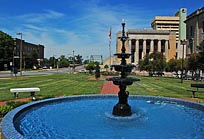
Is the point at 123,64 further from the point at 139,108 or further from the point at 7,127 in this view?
the point at 7,127

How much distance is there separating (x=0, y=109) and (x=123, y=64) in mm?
6461

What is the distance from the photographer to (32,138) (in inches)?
329

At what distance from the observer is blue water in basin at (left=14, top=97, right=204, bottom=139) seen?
9.05m

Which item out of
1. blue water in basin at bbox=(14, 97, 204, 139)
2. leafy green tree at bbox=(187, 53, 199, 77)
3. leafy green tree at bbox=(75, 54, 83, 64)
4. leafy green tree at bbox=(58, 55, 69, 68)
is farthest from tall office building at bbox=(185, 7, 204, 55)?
leafy green tree at bbox=(75, 54, 83, 64)

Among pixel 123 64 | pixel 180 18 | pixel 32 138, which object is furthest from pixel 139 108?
pixel 180 18

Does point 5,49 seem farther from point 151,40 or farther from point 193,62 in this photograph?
point 151,40

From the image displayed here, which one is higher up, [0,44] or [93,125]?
[0,44]

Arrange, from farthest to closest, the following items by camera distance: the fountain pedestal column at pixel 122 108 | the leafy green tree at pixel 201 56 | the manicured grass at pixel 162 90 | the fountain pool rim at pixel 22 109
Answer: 1. the leafy green tree at pixel 201 56
2. the manicured grass at pixel 162 90
3. the fountain pedestal column at pixel 122 108
4. the fountain pool rim at pixel 22 109

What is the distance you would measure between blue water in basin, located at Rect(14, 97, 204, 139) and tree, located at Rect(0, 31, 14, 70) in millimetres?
71851

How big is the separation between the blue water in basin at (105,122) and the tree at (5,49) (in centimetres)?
7185

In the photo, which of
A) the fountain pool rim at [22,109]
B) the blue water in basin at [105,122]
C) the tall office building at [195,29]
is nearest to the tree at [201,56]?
the fountain pool rim at [22,109]

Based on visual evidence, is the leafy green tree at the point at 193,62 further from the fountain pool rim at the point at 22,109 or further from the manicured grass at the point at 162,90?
the fountain pool rim at the point at 22,109

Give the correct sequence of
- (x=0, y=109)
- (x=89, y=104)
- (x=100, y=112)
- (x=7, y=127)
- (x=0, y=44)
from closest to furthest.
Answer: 1. (x=7, y=127)
2. (x=0, y=109)
3. (x=100, y=112)
4. (x=89, y=104)
5. (x=0, y=44)

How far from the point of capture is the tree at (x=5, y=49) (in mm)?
80312
